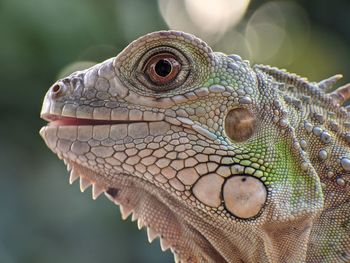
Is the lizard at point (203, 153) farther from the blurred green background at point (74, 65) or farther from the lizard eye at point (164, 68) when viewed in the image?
the blurred green background at point (74, 65)

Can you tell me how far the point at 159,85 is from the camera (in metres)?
2.09

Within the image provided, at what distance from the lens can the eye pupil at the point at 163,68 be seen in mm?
2094

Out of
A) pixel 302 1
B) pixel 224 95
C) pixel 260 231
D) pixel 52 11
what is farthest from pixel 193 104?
pixel 302 1

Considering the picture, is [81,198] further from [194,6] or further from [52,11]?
[194,6]

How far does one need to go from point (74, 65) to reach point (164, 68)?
7.73 metres

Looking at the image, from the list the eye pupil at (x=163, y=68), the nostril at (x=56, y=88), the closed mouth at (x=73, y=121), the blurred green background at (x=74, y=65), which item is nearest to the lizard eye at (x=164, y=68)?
the eye pupil at (x=163, y=68)

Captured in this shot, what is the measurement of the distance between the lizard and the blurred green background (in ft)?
17.5

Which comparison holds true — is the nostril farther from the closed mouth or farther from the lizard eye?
the lizard eye

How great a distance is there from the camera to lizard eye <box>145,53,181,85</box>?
2094mm

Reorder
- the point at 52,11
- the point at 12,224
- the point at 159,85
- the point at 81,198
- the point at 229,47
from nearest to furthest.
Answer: the point at 159,85 → the point at 12,224 → the point at 81,198 → the point at 52,11 → the point at 229,47

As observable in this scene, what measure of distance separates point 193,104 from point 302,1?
37.8ft

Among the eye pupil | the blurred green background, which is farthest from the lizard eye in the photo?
the blurred green background

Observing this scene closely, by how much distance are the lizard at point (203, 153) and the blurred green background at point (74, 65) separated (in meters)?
5.33

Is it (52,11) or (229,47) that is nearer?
(52,11)
